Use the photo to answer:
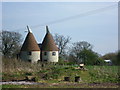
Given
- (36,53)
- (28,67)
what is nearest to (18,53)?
(36,53)

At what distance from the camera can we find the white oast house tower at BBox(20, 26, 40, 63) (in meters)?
53.5

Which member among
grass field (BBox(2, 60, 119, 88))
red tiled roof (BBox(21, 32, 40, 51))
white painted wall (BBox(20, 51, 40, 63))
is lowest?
grass field (BBox(2, 60, 119, 88))

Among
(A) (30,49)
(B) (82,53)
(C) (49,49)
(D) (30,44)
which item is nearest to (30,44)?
(D) (30,44)

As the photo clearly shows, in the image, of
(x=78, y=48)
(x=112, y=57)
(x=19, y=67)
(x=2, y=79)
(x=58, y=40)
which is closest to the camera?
(x=112, y=57)

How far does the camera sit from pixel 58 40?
66.0 metres

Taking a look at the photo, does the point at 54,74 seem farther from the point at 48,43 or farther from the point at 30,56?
the point at 48,43

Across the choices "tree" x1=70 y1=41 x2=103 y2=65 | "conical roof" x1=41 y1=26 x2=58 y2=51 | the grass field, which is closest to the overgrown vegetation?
the grass field

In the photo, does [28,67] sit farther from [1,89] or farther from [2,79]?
[1,89]

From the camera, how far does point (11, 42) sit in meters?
57.1

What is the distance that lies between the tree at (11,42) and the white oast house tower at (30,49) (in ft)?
9.48

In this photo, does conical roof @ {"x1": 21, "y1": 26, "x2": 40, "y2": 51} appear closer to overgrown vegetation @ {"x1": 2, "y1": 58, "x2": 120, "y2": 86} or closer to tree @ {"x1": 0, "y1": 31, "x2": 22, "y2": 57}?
tree @ {"x1": 0, "y1": 31, "x2": 22, "y2": 57}

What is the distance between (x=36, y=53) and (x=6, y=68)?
90.5 ft

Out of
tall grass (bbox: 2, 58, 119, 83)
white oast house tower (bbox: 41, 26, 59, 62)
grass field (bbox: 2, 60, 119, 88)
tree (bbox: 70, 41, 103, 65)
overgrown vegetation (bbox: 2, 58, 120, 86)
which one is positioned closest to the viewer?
grass field (bbox: 2, 60, 119, 88)

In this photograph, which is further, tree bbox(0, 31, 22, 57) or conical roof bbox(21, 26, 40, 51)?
tree bbox(0, 31, 22, 57)
